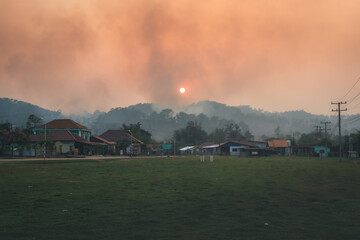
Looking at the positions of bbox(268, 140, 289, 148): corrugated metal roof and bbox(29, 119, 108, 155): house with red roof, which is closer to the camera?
bbox(29, 119, 108, 155): house with red roof

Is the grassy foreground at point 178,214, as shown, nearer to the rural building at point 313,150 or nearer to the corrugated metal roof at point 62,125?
the corrugated metal roof at point 62,125

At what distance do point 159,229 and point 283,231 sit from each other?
329 cm

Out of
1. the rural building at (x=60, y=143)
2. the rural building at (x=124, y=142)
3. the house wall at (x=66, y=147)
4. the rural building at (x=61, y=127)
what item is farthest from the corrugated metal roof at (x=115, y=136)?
the house wall at (x=66, y=147)

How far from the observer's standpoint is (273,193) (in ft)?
56.2

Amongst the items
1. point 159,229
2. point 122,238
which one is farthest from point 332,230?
point 122,238

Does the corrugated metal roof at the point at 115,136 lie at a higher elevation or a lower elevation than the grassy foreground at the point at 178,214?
higher

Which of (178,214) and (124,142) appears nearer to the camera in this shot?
(178,214)

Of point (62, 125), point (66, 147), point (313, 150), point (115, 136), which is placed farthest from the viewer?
point (115, 136)

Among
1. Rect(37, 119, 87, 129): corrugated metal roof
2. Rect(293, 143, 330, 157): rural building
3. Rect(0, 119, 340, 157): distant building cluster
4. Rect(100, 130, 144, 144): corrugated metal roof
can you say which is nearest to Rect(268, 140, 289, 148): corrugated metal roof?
Rect(0, 119, 340, 157): distant building cluster

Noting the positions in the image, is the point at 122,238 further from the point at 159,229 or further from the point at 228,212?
the point at 228,212

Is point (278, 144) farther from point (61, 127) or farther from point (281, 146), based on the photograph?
point (61, 127)

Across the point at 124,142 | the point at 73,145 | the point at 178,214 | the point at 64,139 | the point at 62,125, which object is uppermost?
the point at 62,125

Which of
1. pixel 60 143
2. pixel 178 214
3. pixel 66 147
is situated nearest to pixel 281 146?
pixel 66 147

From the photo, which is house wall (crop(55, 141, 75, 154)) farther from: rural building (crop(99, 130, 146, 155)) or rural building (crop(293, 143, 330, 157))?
rural building (crop(293, 143, 330, 157))
